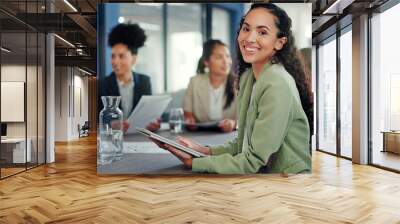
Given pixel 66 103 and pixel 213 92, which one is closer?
pixel 213 92

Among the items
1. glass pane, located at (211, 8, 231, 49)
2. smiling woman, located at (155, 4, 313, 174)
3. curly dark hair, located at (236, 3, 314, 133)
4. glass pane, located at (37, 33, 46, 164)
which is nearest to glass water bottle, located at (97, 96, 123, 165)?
smiling woman, located at (155, 4, 313, 174)

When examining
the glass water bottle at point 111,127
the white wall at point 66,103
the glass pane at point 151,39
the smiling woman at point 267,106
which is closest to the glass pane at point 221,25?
the smiling woman at point 267,106

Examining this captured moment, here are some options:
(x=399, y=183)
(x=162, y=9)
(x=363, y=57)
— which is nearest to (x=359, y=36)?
(x=363, y=57)

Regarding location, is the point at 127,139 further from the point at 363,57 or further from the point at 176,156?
the point at 363,57

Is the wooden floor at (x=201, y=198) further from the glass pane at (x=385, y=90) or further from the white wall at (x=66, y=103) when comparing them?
the white wall at (x=66, y=103)

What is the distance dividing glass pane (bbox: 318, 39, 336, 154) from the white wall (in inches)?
373

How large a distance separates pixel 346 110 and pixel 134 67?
516 centimetres

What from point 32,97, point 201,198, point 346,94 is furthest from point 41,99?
point 346,94

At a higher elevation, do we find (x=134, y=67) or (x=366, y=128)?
(x=134, y=67)

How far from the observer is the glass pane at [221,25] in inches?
243

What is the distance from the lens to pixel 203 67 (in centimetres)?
619

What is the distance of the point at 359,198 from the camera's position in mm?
4754

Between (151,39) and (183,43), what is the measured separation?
503 millimetres

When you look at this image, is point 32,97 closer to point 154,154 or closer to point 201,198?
point 154,154
